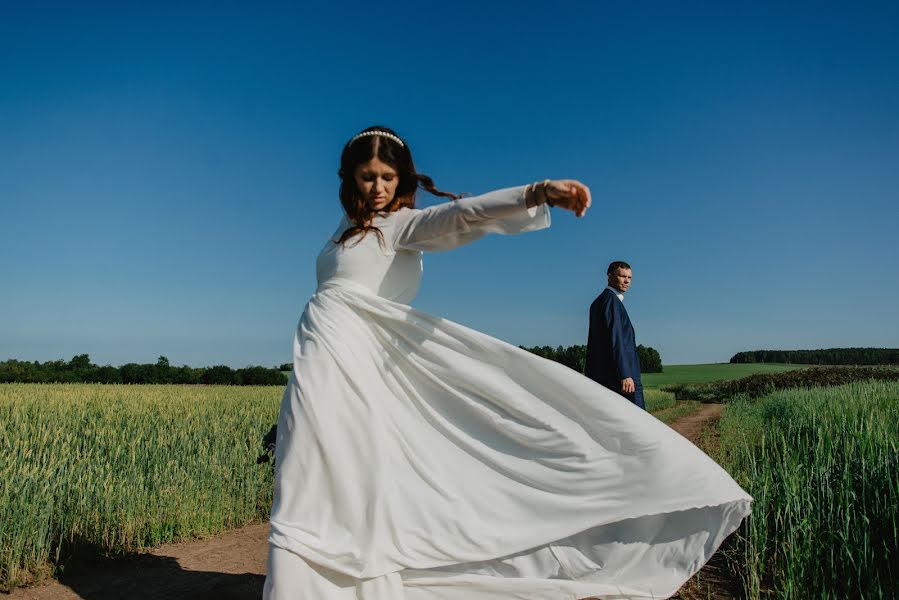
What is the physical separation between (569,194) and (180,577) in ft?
11.8

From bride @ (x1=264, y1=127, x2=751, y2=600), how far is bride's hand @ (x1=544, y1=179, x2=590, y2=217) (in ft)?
1.38

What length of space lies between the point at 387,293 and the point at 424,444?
0.72 m

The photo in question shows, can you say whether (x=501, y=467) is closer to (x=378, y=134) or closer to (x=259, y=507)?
(x=378, y=134)

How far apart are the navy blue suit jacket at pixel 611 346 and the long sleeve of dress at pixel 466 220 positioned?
4294mm

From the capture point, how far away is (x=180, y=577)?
160 inches

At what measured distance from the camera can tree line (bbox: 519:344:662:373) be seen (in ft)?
113

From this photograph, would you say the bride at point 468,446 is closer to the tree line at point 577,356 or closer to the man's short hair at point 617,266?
the man's short hair at point 617,266

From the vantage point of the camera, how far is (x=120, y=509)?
15.6ft

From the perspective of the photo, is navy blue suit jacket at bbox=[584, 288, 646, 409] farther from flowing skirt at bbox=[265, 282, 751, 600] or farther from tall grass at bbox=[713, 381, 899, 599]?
flowing skirt at bbox=[265, 282, 751, 600]

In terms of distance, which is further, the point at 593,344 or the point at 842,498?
the point at 593,344

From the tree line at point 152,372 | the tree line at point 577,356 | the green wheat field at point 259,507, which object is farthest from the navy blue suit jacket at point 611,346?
the tree line at point 152,372

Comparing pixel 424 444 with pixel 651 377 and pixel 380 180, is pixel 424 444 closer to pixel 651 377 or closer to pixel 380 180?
pixel 380 180

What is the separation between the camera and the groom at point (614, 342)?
21.7ft

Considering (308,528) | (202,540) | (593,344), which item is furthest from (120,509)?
(593,344)
